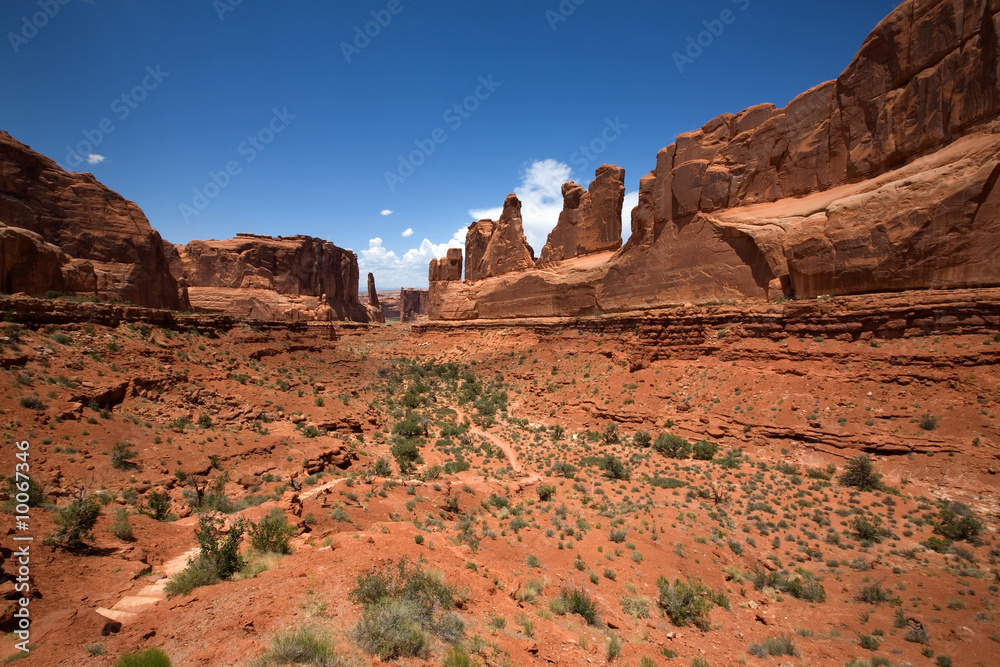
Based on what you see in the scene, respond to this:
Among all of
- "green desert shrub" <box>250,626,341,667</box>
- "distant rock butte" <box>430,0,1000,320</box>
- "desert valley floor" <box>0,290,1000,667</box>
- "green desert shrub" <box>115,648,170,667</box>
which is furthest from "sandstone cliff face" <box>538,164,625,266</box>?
"green desert shrub" <box>115,648,170,667</box>

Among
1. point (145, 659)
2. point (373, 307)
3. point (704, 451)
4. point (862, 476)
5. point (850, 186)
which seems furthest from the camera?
point (373, 307)

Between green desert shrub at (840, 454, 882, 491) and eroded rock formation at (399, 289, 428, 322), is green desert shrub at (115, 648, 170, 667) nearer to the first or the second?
green desert shrub at (840, 454, 882, 491)

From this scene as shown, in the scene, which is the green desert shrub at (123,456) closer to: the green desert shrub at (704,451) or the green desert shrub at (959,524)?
the green desert shrub at (704,451)

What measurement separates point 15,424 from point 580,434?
19.5 metres

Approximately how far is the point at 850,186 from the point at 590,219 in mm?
18436

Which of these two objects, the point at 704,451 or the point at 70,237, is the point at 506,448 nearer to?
the point at 704,451

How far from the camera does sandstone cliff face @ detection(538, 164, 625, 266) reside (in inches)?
1374

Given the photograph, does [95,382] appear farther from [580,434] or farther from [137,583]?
[580,434]

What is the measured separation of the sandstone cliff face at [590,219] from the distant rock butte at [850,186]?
471cm

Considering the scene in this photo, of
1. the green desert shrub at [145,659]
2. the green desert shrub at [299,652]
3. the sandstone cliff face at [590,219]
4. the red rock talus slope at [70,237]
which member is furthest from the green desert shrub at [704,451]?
the red rock talus slope at [70,237]

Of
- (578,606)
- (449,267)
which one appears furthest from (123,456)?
(449,267)

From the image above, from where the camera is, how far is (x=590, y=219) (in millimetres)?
36344

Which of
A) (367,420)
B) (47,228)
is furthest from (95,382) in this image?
(47,228)

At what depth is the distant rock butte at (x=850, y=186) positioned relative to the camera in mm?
15930
